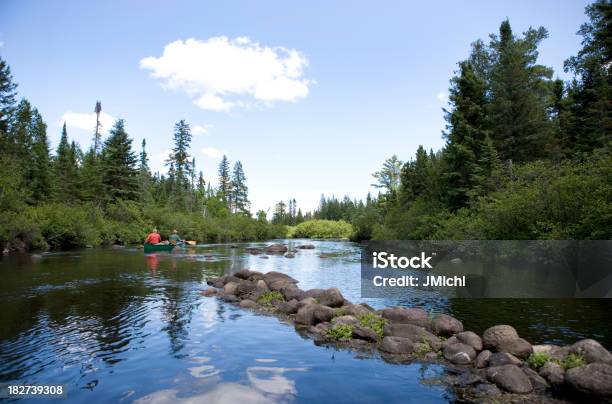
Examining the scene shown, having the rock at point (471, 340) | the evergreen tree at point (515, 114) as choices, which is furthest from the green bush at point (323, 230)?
the rock at point (471, 340)

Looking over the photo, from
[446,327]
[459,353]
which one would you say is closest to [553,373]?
[459,353]

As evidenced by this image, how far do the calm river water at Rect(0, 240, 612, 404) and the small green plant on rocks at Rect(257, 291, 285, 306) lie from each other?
1.16 metres

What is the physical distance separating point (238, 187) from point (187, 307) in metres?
103

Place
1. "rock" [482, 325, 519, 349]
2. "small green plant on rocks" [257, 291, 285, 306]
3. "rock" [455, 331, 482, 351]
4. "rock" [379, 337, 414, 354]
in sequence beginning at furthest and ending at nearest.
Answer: "small green plant on rocks" [257, 291, 285, 306] → "rock" [379, 337, 414, 354] → "rock" [455, 331, 482, 351] → "rock" [482, 325, 519, 349]

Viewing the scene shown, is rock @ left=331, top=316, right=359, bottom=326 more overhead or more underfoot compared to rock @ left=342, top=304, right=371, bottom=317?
more underfoot

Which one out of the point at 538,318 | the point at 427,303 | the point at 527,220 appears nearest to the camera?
the point at 538,318

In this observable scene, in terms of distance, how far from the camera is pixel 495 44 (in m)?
43.2

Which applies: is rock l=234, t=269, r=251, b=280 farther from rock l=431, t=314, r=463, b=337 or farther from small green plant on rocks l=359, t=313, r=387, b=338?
rock l=431, t=314, r=463, b=337

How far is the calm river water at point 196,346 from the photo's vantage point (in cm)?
777

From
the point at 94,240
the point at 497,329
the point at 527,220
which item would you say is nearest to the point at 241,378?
the point at 497,329

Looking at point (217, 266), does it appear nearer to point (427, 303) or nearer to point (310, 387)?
point (427, 303)

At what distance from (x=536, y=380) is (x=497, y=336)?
151 cm

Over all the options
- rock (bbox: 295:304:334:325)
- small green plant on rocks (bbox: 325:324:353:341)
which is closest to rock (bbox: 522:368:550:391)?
small green plant on rocks (bbox: 325:324:353:341)

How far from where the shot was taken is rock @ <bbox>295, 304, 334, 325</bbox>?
1248cm
